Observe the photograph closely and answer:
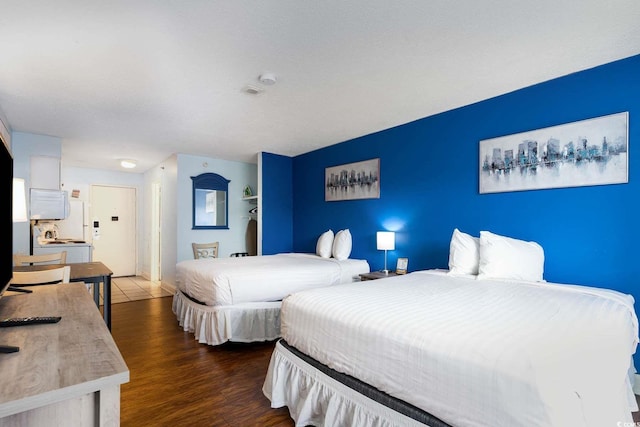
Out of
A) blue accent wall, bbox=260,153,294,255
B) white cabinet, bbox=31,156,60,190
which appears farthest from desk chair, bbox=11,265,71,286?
blue accent wall, bbox=260,153,294,255

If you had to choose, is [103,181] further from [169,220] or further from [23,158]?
[23,158]

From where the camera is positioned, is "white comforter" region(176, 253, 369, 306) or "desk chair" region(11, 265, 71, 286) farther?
"white comforter" region(176, 253, 369, 306)

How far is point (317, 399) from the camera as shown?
1.77 m

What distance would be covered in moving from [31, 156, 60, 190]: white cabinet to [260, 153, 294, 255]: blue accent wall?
9.41 feet

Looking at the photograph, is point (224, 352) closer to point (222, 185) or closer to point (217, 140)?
point (217, 140)

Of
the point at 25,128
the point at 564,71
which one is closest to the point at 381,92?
the point at 564,71

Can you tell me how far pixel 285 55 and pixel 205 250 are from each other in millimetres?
3787

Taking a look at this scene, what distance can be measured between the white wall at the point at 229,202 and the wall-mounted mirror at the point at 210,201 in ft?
0.27

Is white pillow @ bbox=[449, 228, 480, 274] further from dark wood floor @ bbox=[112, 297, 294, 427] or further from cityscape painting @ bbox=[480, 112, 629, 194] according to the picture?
dark wood floor @ bbox=[112, 297, 294, 427]

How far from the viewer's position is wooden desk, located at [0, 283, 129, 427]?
74 centimetres

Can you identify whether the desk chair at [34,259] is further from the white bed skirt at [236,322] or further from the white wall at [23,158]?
the white bed skirt at [236,322]

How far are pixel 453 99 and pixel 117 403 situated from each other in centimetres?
338

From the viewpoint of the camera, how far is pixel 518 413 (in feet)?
3.34

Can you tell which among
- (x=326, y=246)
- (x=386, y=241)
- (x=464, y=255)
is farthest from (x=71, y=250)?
(x=464, y=255)
